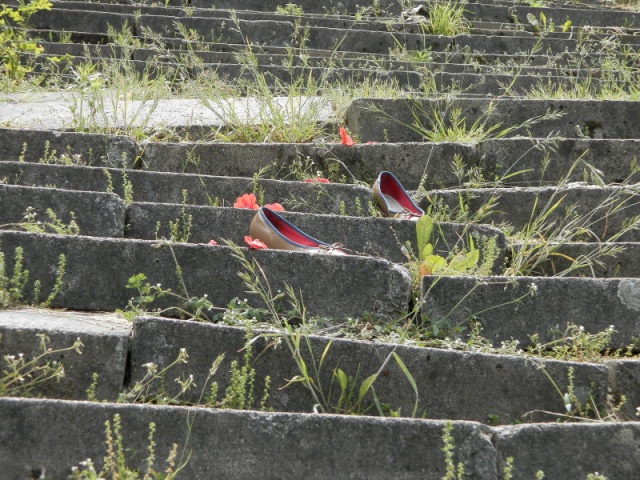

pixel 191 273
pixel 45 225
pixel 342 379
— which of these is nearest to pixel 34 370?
pixel 191 273

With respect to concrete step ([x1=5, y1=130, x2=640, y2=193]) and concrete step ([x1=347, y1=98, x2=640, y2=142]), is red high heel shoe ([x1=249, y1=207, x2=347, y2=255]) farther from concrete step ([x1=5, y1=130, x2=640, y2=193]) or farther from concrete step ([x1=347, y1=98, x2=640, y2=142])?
concrete step ([x1=347, y1=98, x2=640, y2=142])

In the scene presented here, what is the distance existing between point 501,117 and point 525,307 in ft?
7.05

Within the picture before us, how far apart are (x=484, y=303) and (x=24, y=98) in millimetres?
3064

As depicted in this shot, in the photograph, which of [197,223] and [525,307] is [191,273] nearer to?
[197,223]

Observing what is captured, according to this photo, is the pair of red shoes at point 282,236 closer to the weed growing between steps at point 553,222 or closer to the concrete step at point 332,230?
the concrete step at point 332,230

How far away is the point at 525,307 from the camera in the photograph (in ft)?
9.67

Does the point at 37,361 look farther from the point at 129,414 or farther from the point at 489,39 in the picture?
the point at 489,39

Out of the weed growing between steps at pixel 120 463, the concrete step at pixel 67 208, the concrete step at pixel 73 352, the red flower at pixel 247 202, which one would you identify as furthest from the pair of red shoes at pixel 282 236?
the weed growing between steps at pixel 120 463

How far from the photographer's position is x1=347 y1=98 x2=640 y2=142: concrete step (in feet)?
15.5

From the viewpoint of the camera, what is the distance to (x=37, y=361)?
2.44 metres

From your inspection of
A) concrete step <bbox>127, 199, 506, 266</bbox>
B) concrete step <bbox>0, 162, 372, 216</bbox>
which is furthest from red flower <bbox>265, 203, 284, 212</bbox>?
concrete step <bbox>0, 162, 372, 216</bbox>

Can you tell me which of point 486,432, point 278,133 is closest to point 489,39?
point 278,133

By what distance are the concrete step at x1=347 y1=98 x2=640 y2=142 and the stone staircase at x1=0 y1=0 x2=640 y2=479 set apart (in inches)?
0.4

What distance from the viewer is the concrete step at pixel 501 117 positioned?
4734 millimetres
